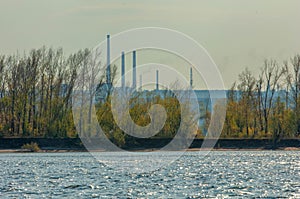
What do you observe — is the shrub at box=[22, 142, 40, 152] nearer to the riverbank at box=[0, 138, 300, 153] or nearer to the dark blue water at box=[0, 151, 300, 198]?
the riverbank at box=[0, 138, 300, 153]

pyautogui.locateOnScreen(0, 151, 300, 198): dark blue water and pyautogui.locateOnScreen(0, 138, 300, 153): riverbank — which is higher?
pyautogui.locateOnScreen(0, 138, 300, 153): riverbank

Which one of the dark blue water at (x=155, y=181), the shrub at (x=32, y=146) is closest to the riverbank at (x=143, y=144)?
the shrub at (x=32, y=146)

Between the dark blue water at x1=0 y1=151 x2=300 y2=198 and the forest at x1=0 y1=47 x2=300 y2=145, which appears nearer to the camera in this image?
the dark blue water at x1=0 y1=151 x2=300 y2=198

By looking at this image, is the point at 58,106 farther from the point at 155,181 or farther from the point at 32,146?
the point at 155,181

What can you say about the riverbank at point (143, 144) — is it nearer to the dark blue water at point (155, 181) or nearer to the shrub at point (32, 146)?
the shrub at point (32, 146)

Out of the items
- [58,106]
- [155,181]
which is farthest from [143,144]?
[155,181]

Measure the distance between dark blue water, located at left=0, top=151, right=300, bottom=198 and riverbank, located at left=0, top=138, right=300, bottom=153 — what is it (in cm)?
3177

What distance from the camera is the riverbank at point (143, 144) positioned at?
101688 millimetres

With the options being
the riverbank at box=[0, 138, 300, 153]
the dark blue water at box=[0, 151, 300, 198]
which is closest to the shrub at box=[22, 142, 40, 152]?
the riverbank at box=[0, 138, 300, 153]

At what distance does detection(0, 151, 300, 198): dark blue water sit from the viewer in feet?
144

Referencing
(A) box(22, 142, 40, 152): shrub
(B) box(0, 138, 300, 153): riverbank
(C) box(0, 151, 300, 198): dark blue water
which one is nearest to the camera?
(C) box(0, 151, 300, 198): dark blue water

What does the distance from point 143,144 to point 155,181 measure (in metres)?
51.6

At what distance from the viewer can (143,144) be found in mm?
103625

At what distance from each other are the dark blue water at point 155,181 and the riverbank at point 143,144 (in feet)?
104
